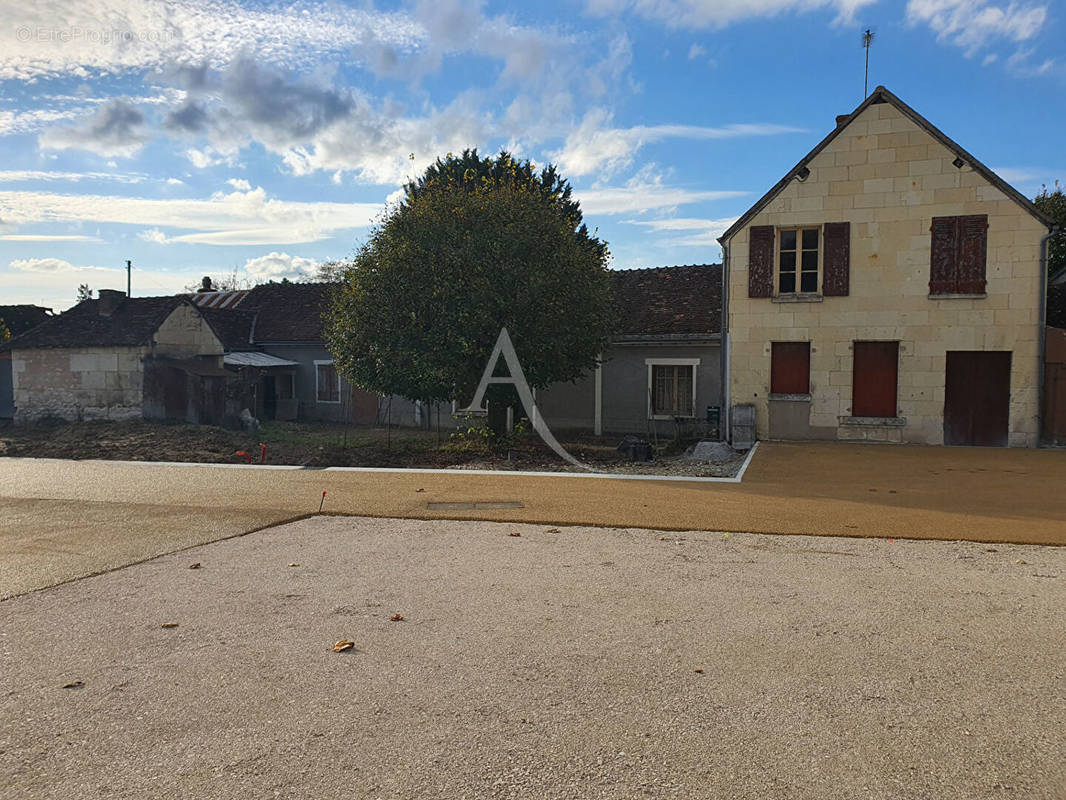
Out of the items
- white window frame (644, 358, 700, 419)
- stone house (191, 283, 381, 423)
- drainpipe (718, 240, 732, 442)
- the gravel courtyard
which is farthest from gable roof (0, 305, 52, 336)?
the gravel courtyard

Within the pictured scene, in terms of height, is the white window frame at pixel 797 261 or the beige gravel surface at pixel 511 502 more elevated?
the white window frame at pixel 797 261

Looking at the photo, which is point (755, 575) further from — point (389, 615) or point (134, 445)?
point (134, 445)

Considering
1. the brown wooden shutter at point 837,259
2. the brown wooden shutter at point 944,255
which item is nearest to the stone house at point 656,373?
the brown wooden shutter at point 837,259

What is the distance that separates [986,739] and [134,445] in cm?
A: 1737

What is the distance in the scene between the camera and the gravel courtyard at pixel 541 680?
10.5 feet

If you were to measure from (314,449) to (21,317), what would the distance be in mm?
20944

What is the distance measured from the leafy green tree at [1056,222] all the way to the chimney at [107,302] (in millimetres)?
28892

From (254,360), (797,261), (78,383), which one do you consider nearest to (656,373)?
(797,261)

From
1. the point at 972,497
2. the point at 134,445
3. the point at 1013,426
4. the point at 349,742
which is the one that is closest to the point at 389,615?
the point at 349,742

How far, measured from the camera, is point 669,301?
21.3 metres

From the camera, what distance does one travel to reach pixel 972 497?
407 inches

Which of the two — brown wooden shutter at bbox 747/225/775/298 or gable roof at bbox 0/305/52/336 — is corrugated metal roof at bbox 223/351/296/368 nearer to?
gable roof at bbox 0/305/52/336

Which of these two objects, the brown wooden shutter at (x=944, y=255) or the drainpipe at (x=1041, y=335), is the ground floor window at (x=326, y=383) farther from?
the drainpipe at (x=1041, y=335)

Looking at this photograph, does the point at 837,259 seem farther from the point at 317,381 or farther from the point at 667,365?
the point at 317,381
